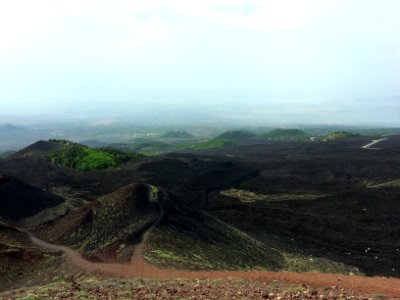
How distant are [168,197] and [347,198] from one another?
24.8 meters

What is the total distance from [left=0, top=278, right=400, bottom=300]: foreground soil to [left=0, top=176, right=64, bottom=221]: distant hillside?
1069 inches

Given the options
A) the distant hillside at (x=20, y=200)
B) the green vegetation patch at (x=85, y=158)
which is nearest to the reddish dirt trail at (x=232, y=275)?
the distant hillside at (x=20, y=200)

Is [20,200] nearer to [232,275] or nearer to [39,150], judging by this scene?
[232,275]

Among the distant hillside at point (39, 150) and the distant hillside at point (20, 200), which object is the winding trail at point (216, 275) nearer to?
the distant hillside at point (20, 200)

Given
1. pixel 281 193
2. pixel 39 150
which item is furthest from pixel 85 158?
pixel 281 193

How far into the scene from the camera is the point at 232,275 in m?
22.6

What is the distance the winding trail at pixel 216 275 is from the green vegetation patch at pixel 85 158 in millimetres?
43664


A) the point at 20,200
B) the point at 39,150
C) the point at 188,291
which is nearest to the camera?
the point at 188,291

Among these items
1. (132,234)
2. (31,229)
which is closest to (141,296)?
(132,234)

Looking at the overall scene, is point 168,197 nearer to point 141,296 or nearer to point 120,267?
point 120,267

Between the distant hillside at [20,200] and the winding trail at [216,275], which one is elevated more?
the winding trail at [216,275]

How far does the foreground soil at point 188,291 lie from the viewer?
1587cm

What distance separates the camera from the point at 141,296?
1764 centimetres

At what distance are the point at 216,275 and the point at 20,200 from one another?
31.0 m
